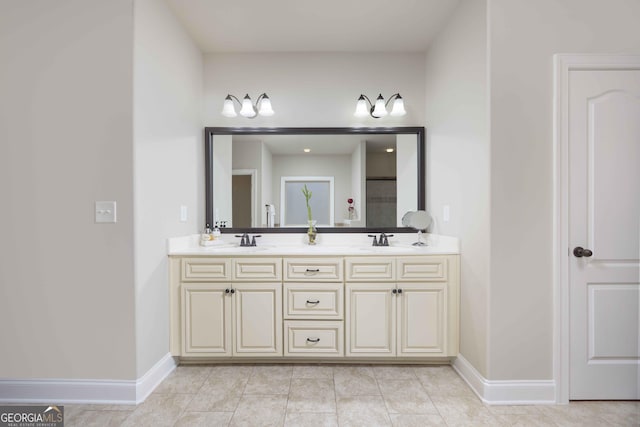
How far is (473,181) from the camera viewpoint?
219 cm

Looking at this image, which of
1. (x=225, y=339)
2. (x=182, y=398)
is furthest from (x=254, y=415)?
(x=225, y=339)

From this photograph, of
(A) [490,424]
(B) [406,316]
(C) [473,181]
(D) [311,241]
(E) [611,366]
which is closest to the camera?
(A) [490,424]

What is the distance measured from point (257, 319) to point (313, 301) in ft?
1.42

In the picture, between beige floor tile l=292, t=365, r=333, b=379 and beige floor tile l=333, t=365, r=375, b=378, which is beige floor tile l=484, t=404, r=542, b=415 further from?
beige floor tile l=292, t=365, r=333, b=379

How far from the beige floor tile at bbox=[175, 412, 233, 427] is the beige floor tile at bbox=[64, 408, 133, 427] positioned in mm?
328

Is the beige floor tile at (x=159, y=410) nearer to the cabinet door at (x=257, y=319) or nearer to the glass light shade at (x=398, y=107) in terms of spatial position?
the cabinet door at (x=257, y=319)

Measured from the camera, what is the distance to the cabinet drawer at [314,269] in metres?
2.47

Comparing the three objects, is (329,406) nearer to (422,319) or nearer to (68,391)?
(422,319)

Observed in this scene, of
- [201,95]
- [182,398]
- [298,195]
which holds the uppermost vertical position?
[201,95]

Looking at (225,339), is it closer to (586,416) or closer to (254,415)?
(254,415)

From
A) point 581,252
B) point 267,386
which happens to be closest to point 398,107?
point 581,252

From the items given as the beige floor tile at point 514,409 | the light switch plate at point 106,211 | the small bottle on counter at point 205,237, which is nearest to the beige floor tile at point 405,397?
the beige floor tile at point 514,409

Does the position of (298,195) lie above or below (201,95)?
below

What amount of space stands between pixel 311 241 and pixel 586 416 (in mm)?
2113
